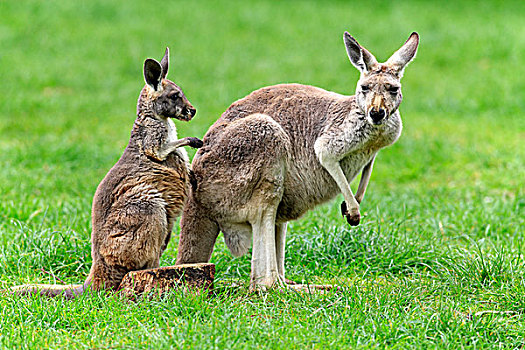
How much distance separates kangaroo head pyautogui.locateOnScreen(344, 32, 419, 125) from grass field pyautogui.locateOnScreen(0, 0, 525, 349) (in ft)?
4.27

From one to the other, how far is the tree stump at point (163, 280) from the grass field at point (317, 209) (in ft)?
0.35

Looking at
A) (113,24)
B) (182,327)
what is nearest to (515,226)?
(182,327)

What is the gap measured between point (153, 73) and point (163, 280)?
4.83 feet

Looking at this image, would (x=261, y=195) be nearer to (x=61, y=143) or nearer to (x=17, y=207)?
(x=17, y=207)

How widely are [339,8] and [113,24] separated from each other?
6691mm

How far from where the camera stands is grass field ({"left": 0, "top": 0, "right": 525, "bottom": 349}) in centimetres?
437

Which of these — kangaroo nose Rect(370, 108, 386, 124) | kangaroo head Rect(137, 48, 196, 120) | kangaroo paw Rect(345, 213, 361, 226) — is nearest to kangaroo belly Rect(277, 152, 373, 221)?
kangaroo paw Rect(345, 213, 361, 226)

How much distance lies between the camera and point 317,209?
23.6ft

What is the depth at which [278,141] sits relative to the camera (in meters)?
5.13

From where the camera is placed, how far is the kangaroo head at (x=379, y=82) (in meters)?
4.84

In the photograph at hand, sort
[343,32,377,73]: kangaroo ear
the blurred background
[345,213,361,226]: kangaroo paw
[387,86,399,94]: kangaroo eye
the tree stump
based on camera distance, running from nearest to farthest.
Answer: the tree stump, [387,86,399,94]: kangaroo eye, [343,32,377,73]: kangaroo ear, [345,213,361,226]: kangaroo paw, the blurred background

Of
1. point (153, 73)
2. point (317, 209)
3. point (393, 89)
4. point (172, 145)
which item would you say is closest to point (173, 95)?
point (153, 73)

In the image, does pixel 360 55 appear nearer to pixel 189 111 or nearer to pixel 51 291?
pixel 189 111

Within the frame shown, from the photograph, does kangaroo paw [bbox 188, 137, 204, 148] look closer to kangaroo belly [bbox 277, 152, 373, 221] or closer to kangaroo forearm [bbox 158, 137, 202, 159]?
kangaroo forearm [bbox 158, 137, 202, 159]
